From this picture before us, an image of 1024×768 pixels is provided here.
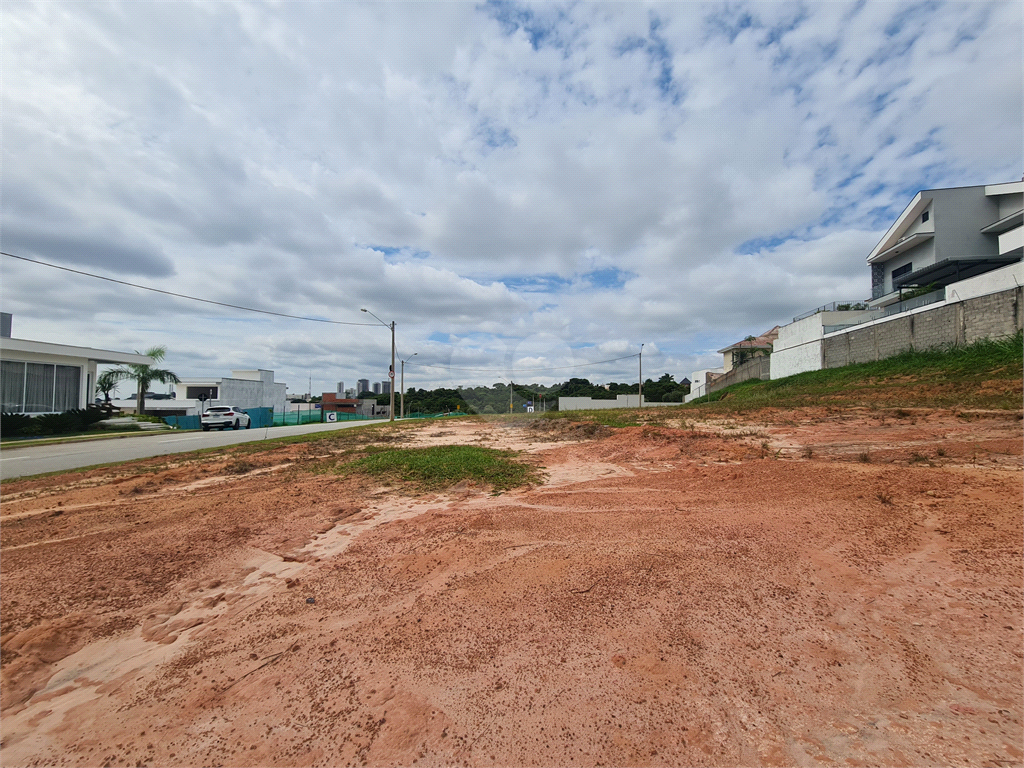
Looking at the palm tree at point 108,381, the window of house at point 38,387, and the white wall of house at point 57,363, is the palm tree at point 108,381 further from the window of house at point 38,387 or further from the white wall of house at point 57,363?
the window of house at point 38,387

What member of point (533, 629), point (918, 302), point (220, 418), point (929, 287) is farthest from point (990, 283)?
point (220, 418)

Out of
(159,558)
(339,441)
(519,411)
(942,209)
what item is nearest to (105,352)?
(339,441)

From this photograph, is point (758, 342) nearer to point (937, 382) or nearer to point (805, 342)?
point (805, 342)

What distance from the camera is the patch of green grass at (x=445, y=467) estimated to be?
305 inches

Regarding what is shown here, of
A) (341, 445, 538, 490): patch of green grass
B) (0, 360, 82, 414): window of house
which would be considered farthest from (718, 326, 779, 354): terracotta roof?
(0, 360, 82, 414): window of house

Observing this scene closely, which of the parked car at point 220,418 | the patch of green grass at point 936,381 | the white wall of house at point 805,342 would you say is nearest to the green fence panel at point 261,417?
the parked car at point 220,418

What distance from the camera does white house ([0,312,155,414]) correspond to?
2217cm

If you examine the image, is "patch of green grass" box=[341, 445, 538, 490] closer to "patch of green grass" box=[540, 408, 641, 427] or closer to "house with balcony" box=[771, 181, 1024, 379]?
"patch of green grass" box=[540, 408, 641, 427]

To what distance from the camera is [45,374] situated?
24.1 metres

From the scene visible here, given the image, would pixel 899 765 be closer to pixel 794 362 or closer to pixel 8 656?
pixel 8 656

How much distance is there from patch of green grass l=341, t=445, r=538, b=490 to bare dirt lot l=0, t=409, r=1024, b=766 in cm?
145

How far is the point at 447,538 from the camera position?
4.82 meters

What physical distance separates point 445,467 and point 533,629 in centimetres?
567

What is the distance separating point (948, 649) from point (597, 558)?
239 cm
